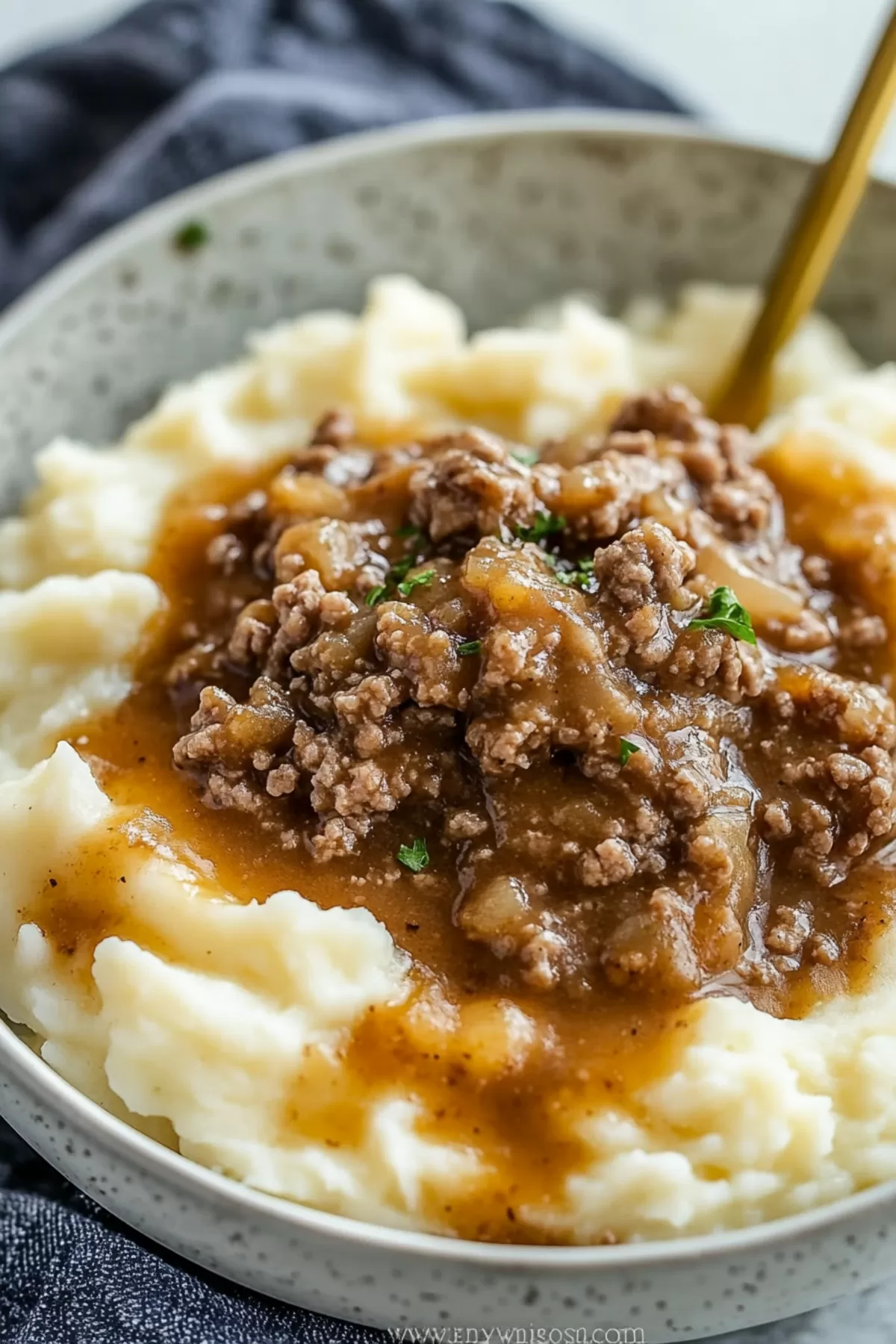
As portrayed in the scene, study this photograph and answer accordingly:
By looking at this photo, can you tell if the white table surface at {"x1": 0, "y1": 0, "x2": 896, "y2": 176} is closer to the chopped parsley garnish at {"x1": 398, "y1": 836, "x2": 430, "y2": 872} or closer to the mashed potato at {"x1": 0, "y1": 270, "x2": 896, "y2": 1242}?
the mashed potato at {"x1": 0, "y1": 270, "x2": 896, "y2": 1242}

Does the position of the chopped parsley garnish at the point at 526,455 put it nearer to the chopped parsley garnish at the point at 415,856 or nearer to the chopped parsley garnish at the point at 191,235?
the chopped parsley garnish at the point at 415,856

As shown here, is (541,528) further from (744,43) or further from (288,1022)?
(744,43)

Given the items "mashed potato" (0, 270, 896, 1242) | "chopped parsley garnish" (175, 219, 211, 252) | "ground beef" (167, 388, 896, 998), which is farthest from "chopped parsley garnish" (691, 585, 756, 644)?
"chopped parsley garnish" (175, 219, 211, 252)

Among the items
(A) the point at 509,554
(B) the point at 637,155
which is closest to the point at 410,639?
(A) the point at 509,554

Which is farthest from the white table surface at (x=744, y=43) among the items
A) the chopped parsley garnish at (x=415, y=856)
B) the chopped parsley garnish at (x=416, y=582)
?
the chopped parsley garnish at (x=415, y=856)

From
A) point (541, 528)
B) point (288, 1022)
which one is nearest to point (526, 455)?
point (541, 528)

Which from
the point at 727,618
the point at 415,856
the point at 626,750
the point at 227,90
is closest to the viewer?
the point at 626,750

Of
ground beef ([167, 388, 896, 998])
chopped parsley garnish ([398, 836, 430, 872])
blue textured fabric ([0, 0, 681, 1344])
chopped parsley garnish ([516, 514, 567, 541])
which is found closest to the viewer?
ground beef ([167, 388, 896, 998])
